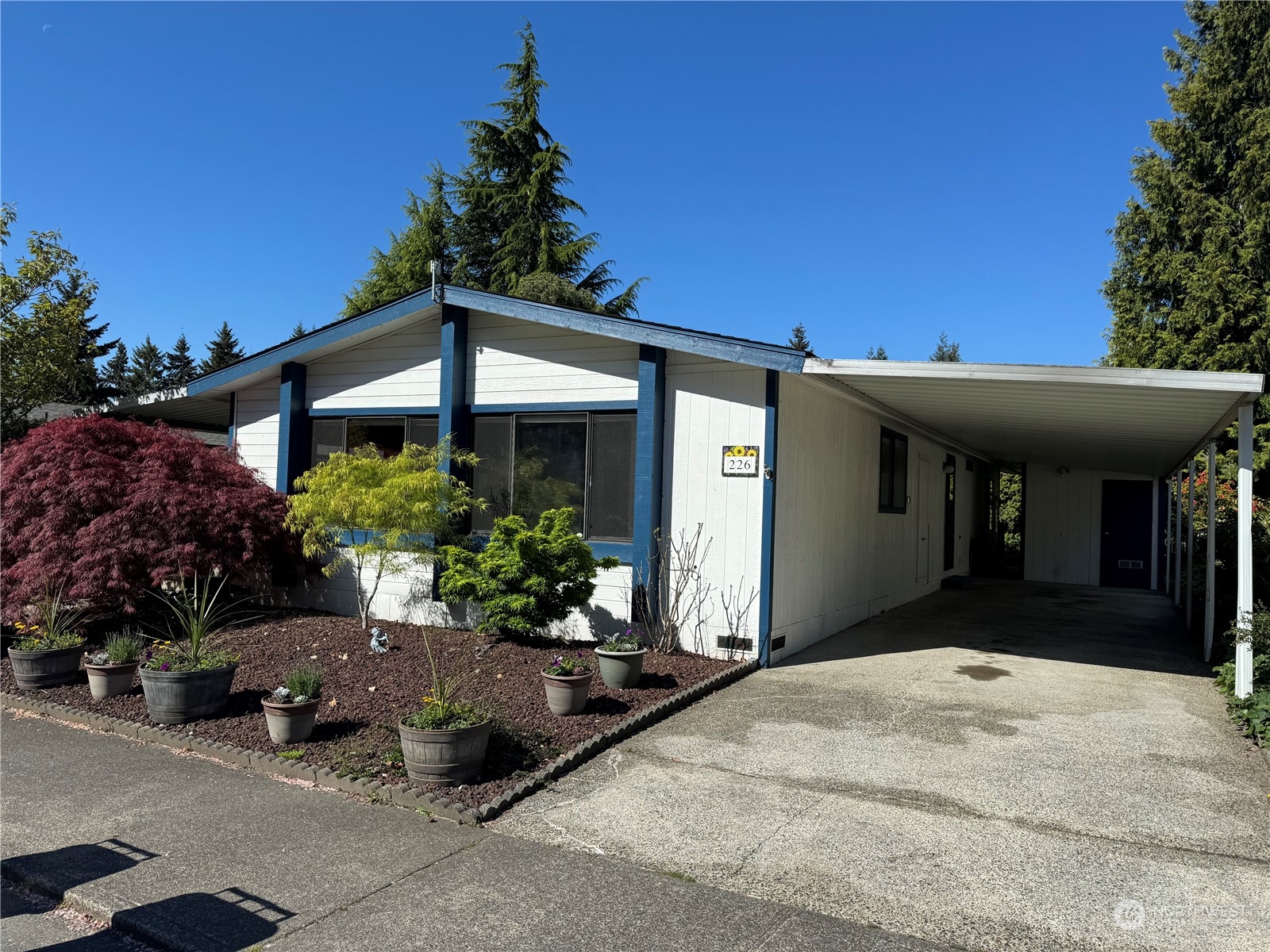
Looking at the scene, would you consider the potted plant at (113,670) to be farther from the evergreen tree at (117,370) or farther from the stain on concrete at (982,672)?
the evergreen tree at (117,370)

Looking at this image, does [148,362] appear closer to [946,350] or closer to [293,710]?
[946,350]

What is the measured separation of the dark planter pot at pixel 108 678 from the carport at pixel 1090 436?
6.30m

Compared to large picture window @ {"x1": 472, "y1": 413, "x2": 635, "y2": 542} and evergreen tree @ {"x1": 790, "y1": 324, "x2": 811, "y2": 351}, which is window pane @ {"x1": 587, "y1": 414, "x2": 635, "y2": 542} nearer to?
large picture window @ {"x1": 472, "y1": 413, "x2": 635, "y2": 542}

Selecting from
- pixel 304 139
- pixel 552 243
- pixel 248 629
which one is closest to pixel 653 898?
pixel 248 629

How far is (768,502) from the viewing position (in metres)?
7.33

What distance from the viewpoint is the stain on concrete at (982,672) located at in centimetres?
736

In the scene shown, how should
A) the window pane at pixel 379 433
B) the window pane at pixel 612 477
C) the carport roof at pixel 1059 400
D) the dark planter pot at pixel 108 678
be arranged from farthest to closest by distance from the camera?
1. the window pane at pixel 379 433
2. the window pane at pixel 612 477
3. the dark planter pot at pixel 108 678
4. the carport roof at pixel 1059 400

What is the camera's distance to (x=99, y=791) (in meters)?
4.62

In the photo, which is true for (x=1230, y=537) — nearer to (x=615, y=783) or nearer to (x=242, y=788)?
(x=615, y=783)

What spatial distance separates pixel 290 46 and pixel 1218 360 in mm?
18715

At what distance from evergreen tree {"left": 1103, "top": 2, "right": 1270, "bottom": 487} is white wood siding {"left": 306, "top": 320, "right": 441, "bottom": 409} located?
1662 cm

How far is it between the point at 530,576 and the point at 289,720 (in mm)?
2494

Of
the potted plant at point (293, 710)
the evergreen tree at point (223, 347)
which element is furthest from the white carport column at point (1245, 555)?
the evergreen tree at point (223, 347)

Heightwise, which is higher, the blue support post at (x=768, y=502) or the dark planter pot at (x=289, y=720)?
the blue support post at (x=768, y=502)
